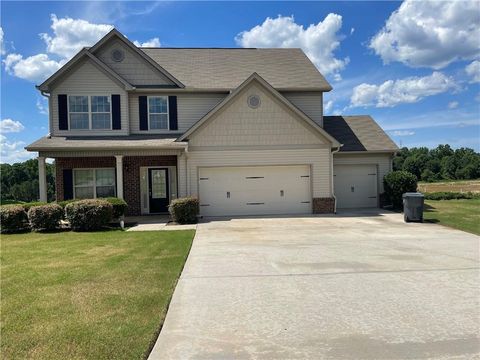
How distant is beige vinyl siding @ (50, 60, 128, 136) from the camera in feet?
60.6

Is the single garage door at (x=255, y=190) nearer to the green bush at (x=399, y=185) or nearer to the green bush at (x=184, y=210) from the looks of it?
the green bush at (x=184, y=210)

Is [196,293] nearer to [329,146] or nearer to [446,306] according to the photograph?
[446,306]

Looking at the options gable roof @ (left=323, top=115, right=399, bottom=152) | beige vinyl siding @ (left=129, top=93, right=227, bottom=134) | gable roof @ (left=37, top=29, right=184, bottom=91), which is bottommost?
gable roof @ (left=323, top=115, right=399, bottom=152)

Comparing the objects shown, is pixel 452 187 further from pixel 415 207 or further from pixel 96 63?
pixel 96 63

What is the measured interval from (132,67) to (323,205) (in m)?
11.2

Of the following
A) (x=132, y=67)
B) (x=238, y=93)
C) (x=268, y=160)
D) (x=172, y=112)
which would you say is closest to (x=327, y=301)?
(x=268, y=160)

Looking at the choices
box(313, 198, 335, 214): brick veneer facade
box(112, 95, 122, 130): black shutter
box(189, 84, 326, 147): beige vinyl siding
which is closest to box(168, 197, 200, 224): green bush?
box(189, 84, 326, 147): beige vinyl siding

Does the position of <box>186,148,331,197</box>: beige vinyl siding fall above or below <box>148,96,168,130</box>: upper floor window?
below

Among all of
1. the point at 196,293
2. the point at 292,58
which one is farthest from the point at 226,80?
the point at 196,293

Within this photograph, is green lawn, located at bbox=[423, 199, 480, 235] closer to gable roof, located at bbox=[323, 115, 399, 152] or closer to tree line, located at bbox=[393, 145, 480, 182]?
gable roof, located at bbox=[323, 115, 399, 152]

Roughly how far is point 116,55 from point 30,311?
54.4ft

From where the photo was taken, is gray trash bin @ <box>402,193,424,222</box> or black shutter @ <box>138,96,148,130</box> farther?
black shutter @ <box>138,96,148,130</box>

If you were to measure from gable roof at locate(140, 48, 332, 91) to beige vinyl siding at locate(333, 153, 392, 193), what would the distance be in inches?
139

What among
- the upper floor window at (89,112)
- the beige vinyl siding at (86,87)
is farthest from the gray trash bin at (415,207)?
the upper floor window at (89,112)
